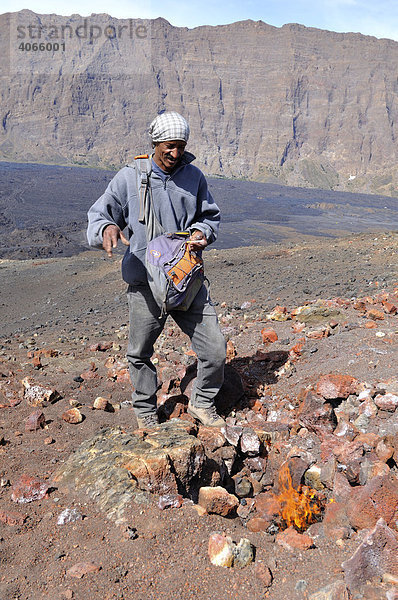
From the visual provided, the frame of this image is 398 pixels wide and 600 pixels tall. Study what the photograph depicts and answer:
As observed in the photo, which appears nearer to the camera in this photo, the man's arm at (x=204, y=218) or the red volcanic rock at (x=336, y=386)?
the man's arm at (x=204, y=218)

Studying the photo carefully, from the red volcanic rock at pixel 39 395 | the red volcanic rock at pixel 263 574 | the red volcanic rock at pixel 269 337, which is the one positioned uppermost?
the red volcanic rock at pixel 263 574

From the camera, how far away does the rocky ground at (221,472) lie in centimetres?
216

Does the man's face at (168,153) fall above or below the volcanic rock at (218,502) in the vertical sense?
above

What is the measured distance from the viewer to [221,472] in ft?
10.1

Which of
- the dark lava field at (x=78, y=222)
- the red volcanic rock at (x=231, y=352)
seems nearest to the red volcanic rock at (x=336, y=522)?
the red volcanic rock at (x=231, y=352)

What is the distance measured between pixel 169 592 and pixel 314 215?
51.6 meters

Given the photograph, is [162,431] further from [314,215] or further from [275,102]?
[275,102]

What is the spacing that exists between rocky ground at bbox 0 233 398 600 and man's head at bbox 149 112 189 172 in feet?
5.58

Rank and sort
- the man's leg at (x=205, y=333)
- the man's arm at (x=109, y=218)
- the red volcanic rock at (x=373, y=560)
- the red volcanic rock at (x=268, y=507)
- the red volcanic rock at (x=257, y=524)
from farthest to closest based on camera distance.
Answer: the man's leg at (x=205, y=333) < the man's arm at (x=109, y=218) < the red volcanic rock at (x=268, y=507) < the red volcanic rock at (x=257, y=524) < the red volcanic rock at (x=373, y=560)

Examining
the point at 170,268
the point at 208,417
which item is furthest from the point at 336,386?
the point at 170,268

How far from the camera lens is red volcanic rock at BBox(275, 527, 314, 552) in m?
2.35

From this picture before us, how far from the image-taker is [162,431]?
10.5 ft

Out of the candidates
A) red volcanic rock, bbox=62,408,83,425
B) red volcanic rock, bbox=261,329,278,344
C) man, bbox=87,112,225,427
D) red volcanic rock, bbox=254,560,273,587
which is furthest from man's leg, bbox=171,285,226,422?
red volcanic rock, bbox=261,329,278,344

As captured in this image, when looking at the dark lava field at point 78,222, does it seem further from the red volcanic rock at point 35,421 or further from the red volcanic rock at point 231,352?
the red volcanic rock at point 35,421
